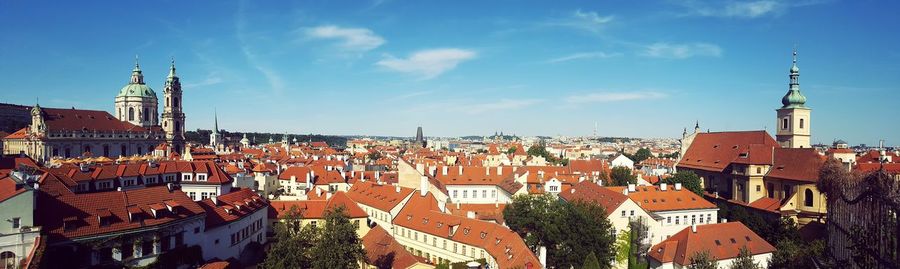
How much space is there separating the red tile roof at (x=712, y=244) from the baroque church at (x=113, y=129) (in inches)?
2964

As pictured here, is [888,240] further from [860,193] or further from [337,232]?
[337,232]

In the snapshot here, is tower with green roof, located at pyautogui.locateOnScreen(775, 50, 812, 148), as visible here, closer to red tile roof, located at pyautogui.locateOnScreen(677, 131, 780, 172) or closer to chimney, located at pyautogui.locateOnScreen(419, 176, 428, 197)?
red tile roof, located at pyautogui.locateOnScreen(677, 131, 780, 172)

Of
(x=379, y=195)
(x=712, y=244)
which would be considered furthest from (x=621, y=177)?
(x=379, y=195)

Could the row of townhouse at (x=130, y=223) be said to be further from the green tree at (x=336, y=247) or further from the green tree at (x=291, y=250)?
the green tree at (x=336, y=247)

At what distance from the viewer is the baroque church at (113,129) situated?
87438 mm

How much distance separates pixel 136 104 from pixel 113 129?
59.1 feet

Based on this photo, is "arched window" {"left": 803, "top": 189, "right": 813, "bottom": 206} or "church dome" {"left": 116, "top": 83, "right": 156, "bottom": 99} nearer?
"arched window" {"left": 803, "top": 189, "right": 813, "bottom": 206}

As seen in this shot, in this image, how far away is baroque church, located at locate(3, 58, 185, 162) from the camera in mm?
87438

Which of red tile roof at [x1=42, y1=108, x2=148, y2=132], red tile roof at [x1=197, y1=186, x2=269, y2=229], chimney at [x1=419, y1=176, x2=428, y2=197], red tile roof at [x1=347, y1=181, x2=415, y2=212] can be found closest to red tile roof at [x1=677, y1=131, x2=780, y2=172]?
chimney at [x1=419, y1=176, x2=428, y2=197]

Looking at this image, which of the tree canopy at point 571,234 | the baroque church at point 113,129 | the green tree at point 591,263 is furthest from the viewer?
the baroque church at point 113,129

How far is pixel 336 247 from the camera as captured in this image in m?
27.5

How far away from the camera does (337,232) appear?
27.8 meters

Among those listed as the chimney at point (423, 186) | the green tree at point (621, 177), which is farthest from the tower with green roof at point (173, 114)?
the green tree at point (621, 177)

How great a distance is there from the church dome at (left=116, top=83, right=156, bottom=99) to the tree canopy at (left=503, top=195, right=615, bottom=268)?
328 feet
